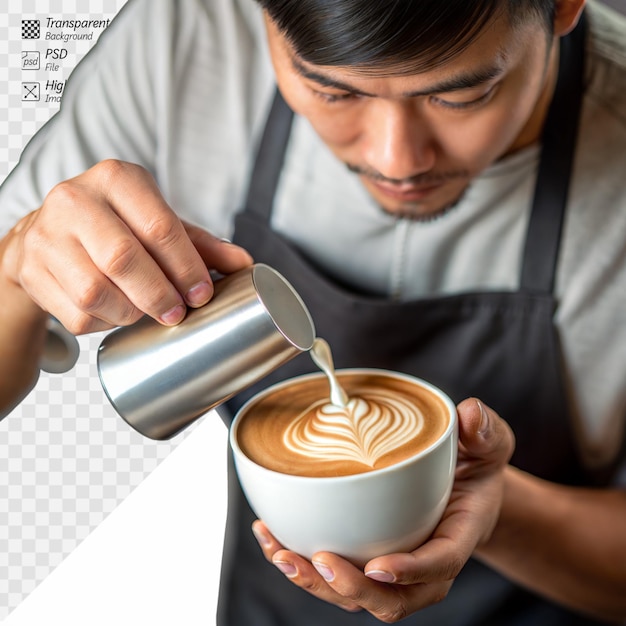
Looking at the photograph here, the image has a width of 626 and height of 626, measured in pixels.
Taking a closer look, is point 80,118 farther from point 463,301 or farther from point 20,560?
point 20,560

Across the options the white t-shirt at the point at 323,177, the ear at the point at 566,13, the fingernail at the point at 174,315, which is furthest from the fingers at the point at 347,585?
the ear at the point at 566,13

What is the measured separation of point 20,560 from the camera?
162 centimetres

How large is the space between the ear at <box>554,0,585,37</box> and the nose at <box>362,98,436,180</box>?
237 millimetres

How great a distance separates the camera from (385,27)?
783 millimetres

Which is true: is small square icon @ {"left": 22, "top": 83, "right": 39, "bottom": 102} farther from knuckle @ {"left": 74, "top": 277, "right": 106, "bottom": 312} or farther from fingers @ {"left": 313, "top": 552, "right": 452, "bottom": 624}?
fingers @ {"left": 313, "top": 552, "right": 452, "bottom": 624}

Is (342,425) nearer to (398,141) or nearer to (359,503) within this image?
(359,503)

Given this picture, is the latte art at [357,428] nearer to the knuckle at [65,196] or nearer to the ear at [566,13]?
the knuckle at [65,196]

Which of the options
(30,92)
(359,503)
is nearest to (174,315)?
(359,503)

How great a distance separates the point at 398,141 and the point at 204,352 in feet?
1.17

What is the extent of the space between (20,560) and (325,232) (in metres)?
0.96

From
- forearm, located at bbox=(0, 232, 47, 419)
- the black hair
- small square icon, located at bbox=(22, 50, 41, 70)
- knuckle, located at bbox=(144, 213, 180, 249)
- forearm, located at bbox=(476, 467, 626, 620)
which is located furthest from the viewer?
small square icon, located at bbox=(22, 50, 41, 70)

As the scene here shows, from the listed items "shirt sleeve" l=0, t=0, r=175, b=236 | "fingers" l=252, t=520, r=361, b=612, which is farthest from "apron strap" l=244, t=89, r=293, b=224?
"fingers" l=252, t=520, r=361, b=612

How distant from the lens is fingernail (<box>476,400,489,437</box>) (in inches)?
36.6

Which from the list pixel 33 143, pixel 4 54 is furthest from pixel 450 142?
pixel 4 54
